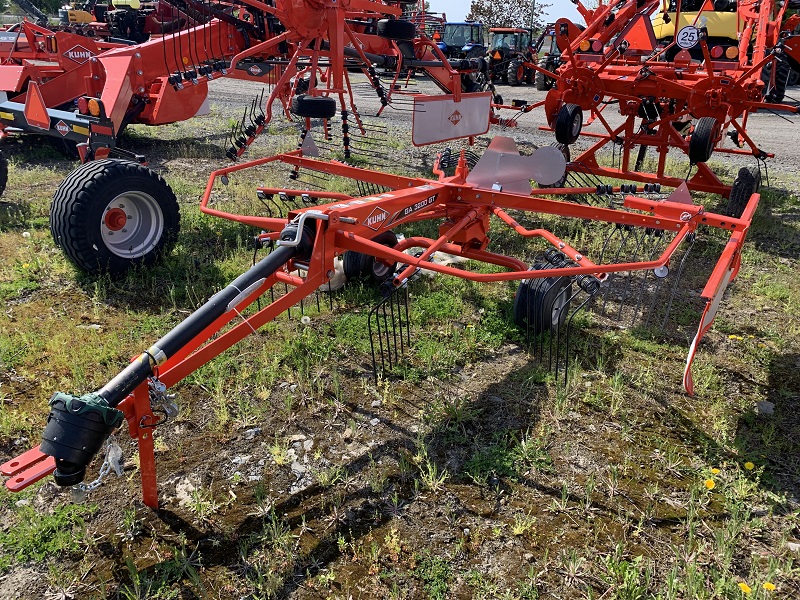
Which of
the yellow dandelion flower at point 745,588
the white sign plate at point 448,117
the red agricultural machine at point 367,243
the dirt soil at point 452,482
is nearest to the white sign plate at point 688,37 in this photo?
the red agricultural machine at point 367,243

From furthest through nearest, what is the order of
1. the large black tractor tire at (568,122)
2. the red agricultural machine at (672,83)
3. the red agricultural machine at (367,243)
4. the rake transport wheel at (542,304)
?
1. the large black tractor tire at (568,122)
2. the red agricultural machine at (672,83)
3. the rake transport wheel at (542,304)
4. the red agricultural machine at (367,243)

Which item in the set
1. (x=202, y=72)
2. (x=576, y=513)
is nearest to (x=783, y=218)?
(x=576, y=513)

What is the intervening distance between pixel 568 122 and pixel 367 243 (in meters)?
4.54

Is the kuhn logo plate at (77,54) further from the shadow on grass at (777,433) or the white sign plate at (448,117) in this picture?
the shadow on grass at (777,433)

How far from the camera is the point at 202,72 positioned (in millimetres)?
6371

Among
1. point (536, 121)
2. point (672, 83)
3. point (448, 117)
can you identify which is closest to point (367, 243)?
point (672, 83)

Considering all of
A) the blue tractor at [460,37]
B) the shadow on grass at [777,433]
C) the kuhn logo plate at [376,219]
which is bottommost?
the shadow on grass at [777,433]

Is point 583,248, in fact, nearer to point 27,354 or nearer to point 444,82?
point 444,82

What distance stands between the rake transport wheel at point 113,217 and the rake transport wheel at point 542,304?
2.94 metres

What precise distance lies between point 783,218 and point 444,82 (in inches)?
187

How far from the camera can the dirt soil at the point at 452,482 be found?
93.6 inches

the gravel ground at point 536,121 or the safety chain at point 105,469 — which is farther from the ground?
the gravel ground at point 536,121

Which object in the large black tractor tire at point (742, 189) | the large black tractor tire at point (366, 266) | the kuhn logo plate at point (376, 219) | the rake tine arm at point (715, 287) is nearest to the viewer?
the rake tine arm at point (715, 287)

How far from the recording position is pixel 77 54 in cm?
866
